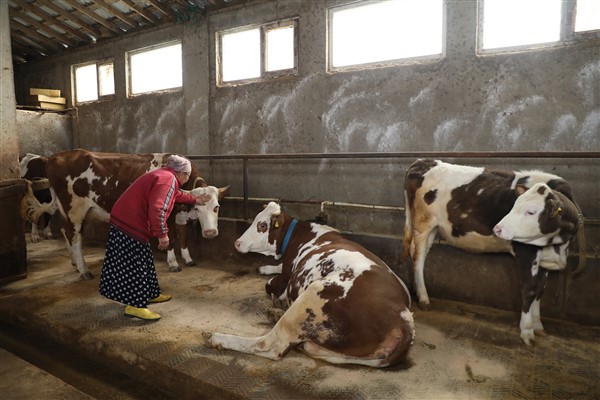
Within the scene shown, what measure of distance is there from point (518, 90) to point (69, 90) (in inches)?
400

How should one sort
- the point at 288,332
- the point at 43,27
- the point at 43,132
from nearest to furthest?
the point at 288,332 → the point at 43,27 → the point at 43,132

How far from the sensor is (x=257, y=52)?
7.01 m

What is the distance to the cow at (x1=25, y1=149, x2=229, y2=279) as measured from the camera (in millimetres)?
5230

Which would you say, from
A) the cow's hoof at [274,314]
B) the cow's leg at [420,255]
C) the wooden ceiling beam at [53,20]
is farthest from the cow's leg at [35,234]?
the cow's leg at [420,255]

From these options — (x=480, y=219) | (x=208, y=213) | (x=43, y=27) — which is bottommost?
(x=208, y=213)

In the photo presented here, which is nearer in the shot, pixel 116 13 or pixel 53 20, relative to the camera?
pixel 116 13

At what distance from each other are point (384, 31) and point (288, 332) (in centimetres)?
466

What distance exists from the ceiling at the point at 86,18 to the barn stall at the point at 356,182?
0.23m

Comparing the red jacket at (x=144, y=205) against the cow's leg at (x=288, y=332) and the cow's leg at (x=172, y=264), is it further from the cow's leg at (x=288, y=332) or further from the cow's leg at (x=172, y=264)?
the cow's leg at (x=172, y=264)

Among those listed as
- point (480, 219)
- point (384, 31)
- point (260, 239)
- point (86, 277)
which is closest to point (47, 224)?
point (86, 277)

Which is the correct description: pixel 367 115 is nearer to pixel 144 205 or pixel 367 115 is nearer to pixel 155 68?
pixel 144 205

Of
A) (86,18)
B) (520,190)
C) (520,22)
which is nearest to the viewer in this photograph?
→ (520,190)

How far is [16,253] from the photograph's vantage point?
17.1ft

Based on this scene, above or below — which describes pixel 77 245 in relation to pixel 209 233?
below
